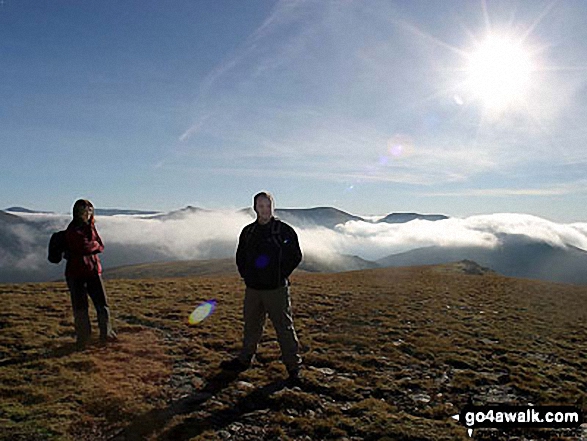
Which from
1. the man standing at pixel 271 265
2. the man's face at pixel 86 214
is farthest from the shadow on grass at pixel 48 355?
the man standing at pixel 271 265

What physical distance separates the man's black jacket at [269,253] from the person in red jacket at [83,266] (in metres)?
4.65

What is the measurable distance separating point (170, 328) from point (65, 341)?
3739mm

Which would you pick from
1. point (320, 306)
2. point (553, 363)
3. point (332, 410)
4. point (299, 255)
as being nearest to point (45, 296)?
point (320, 306)

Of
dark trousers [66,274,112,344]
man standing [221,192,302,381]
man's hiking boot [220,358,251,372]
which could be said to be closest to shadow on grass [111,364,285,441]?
man's hiking boot [220,358,251,372]

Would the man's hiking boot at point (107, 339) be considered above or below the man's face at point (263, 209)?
below

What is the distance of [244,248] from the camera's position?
988cm

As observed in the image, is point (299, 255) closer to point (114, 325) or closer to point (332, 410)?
point (332, 410)

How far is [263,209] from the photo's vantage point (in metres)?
9.41

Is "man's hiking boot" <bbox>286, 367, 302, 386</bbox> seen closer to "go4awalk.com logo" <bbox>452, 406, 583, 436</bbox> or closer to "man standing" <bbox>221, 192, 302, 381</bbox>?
"man standing" <bbox>221, 192, 302, 381</bbox>

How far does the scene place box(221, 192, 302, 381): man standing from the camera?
31.3 feet

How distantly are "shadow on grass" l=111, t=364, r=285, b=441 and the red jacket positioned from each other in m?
4.86

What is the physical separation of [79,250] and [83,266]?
47 cm

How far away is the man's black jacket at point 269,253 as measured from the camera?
9.55 meters

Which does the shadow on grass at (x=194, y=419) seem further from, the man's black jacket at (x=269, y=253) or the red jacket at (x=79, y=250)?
the red jacket at (x=79, y=250)
